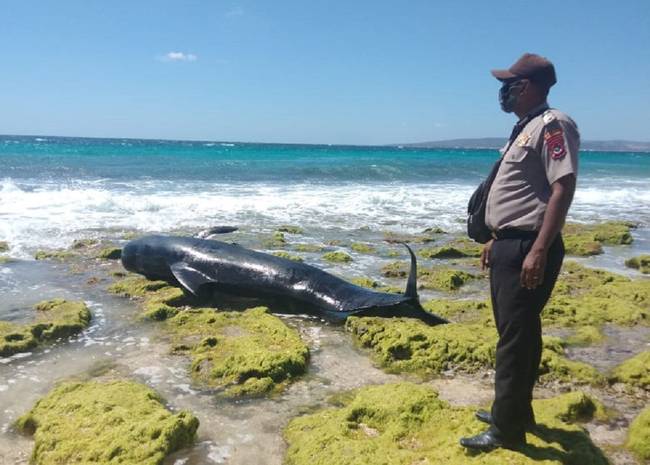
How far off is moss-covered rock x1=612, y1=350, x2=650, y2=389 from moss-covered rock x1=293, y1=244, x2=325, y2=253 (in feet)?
22.4

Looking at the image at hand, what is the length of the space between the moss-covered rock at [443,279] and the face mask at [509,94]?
17.4ft

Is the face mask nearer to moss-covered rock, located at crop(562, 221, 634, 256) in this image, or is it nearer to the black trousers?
the black trousers

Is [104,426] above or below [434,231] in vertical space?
above

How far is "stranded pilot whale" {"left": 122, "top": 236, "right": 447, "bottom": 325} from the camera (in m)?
6.52

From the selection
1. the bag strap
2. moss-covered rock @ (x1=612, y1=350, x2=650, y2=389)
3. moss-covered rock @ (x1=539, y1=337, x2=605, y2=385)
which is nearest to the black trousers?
the bag strap

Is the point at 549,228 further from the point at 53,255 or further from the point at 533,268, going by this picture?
the point at 53,255

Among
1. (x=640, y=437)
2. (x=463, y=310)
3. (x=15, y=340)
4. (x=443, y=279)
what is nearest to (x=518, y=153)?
(x=640, y=437)

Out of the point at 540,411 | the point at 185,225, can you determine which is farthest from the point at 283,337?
the point at 185,225

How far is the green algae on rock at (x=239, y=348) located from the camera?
496cm

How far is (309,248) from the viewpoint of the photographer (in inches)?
446

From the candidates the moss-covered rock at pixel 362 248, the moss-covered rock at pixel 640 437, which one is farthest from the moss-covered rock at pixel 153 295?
the moss-covered rock at pixel 640 437

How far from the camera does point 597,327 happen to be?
6324mm

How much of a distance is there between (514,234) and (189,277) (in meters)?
5.60

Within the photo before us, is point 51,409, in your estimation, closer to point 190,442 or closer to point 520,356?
point 190,442
